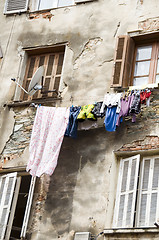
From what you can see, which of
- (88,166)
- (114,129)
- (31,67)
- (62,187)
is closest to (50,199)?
(62,187)

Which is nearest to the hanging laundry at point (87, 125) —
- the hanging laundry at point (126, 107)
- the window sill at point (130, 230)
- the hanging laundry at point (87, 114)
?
the hanging laundry at point (87, 114)

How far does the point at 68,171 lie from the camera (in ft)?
40.6

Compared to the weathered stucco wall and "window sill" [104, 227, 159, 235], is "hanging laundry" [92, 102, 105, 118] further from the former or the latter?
"window sill" [104, 227, 159, 235]

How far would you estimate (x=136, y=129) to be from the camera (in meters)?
12.2

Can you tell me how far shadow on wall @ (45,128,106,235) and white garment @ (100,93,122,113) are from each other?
0.66 metres

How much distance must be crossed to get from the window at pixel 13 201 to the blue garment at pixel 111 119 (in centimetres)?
212

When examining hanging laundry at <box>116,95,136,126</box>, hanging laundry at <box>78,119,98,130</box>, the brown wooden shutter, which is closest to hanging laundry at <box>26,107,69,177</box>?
hanging laundry at <box>78,119,98,130</box>

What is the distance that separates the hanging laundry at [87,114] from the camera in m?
12.2

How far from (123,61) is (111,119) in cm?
172

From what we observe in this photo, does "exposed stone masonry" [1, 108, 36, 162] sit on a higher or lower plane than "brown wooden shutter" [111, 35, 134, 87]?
lower

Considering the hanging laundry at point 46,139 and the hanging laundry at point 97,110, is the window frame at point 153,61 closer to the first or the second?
the hanging laundry at point 97,110

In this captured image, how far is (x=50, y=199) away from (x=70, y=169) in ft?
2.62

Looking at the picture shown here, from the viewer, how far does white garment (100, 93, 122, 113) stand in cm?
1213

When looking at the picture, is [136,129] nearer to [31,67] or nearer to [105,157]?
[105,157]
